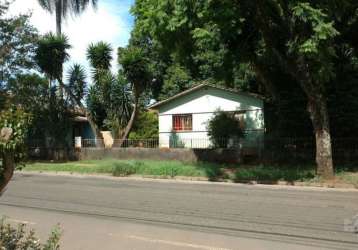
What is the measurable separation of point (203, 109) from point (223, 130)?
4493mm

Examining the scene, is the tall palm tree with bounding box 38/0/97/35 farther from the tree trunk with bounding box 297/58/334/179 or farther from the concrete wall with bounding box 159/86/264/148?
the tree trunk with bounding box 297/58/334/179

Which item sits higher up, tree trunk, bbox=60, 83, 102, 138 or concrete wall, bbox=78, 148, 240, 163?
tree trunk, bbox=60, 83, 102, 138

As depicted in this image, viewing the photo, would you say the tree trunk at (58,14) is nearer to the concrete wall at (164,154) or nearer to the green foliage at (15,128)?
the concrete wall at (164,154)

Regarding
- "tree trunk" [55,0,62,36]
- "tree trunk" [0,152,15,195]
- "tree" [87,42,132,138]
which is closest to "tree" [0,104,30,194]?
"tree trunk" [0,152,15,195]

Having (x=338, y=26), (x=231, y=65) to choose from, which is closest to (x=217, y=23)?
(x=231, y=65)

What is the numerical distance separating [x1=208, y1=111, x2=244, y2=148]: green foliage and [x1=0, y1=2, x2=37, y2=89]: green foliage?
12.6m

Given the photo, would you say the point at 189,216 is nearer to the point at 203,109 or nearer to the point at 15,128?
the point at 15,128

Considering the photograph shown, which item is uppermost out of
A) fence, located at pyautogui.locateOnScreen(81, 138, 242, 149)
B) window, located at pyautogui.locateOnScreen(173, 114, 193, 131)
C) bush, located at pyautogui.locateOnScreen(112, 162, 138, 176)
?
window, located at pyautogui.locateOnScreen(173, 114, 193, 131)

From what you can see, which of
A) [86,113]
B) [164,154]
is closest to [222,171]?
[164,154]

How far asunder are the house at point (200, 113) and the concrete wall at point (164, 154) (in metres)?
2.58

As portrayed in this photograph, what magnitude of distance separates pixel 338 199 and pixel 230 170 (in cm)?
841

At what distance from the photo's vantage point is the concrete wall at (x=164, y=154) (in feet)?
85.0

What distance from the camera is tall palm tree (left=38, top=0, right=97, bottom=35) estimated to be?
39.0 m

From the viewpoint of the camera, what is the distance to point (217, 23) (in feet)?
60.9
